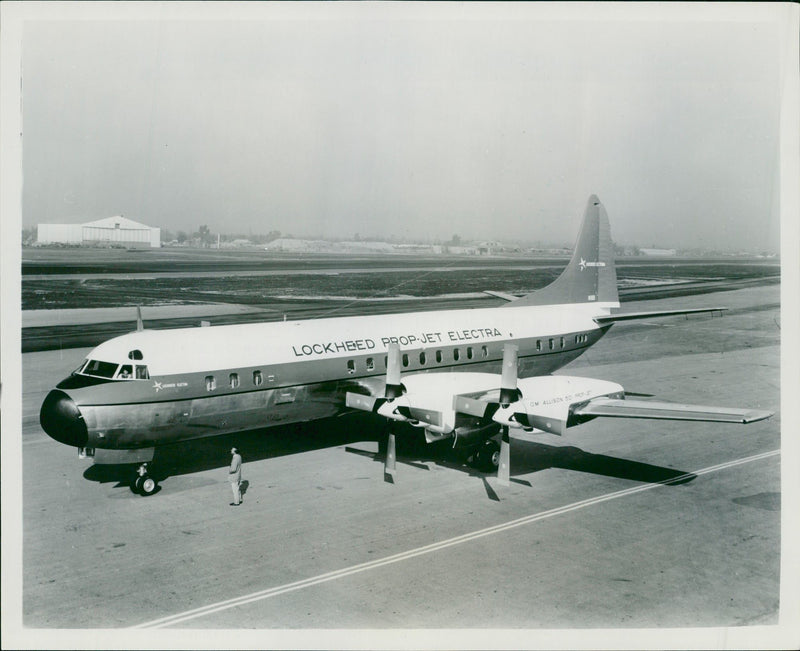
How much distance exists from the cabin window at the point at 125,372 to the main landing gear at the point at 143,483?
7.49ft

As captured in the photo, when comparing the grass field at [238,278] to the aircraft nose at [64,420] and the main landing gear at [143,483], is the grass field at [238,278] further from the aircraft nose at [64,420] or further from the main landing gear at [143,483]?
the aircraft nose at [64,420]

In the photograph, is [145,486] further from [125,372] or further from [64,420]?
[125,372]

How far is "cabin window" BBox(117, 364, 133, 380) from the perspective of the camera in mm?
16094

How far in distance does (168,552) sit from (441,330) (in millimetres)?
10679

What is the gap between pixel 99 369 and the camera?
16.3m

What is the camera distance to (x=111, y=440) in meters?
15.9

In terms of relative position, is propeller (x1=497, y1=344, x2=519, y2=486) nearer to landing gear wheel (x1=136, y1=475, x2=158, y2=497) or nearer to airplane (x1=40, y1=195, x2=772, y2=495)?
airplane (x1=40, y1=195, x2=772, y2=495)

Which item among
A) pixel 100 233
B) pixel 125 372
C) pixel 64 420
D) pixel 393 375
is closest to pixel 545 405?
pixel 393 375

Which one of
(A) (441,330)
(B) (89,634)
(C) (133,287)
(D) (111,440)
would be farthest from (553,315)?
A: (C) (133,287)

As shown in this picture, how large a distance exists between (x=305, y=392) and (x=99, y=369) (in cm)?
518

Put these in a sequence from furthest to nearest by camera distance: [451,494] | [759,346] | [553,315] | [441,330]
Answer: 1. [759,346]
2. [553,315]
3. [441,330]
4. [451,494]

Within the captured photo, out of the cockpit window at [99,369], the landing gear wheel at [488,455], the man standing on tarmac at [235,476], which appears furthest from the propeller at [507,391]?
the cockpit window at [99,369]

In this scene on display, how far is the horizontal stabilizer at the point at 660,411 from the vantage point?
627 inches

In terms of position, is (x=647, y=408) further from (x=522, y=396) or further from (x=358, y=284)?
(x=358, y=284)
